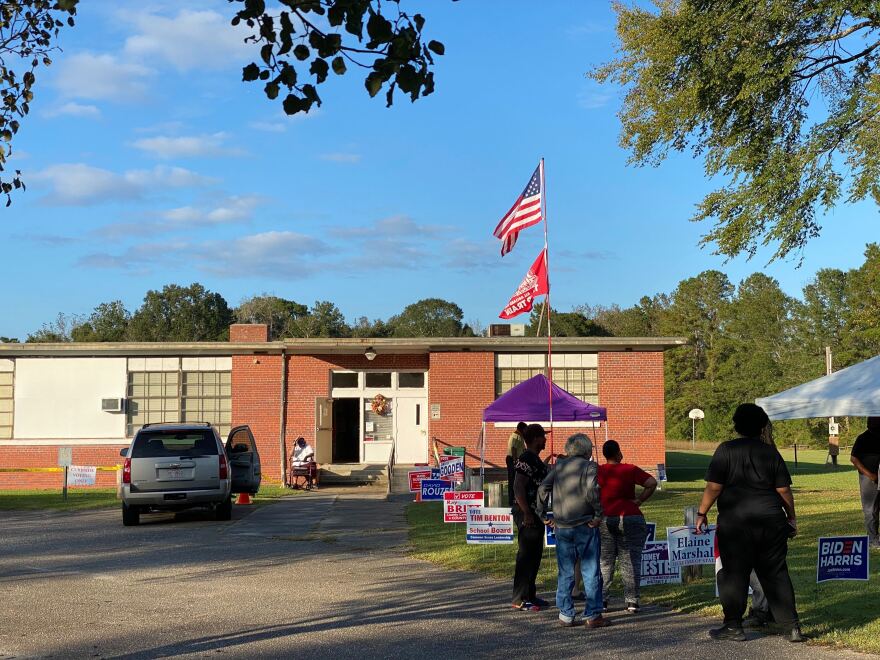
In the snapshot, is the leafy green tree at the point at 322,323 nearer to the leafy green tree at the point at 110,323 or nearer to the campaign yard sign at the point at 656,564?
the leafy green tree at the point at 110,323

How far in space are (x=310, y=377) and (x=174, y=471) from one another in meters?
12.1

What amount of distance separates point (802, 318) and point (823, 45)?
64467 mm

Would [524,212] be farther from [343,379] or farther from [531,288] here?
[343,379]

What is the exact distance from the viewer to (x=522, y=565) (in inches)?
356

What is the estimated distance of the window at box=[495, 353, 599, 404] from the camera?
28.9 metres

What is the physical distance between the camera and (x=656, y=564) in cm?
984

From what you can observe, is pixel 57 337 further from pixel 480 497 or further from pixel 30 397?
pixel 480 497

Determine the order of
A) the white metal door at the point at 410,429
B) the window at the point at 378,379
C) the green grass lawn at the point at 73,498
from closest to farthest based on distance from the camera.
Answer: the green grass lawn at the point at 73,498, the white metal door at the point at 410,429, the window at the point at 378,379

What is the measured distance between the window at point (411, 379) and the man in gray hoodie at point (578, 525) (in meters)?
21.4

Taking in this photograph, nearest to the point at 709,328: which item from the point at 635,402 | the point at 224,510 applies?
the point at 635,402

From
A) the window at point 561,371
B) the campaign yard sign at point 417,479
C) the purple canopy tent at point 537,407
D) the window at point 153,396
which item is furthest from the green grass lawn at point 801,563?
the window at point 153,396

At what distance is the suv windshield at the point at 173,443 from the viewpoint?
1731 centimetres

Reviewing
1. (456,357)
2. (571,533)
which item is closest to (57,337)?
(456,357)

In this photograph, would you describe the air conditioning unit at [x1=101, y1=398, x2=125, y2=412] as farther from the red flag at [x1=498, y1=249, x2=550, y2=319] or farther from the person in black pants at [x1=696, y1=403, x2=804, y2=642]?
the person in black pants at [x1=696, y1=403, x2=804, y2=642]
